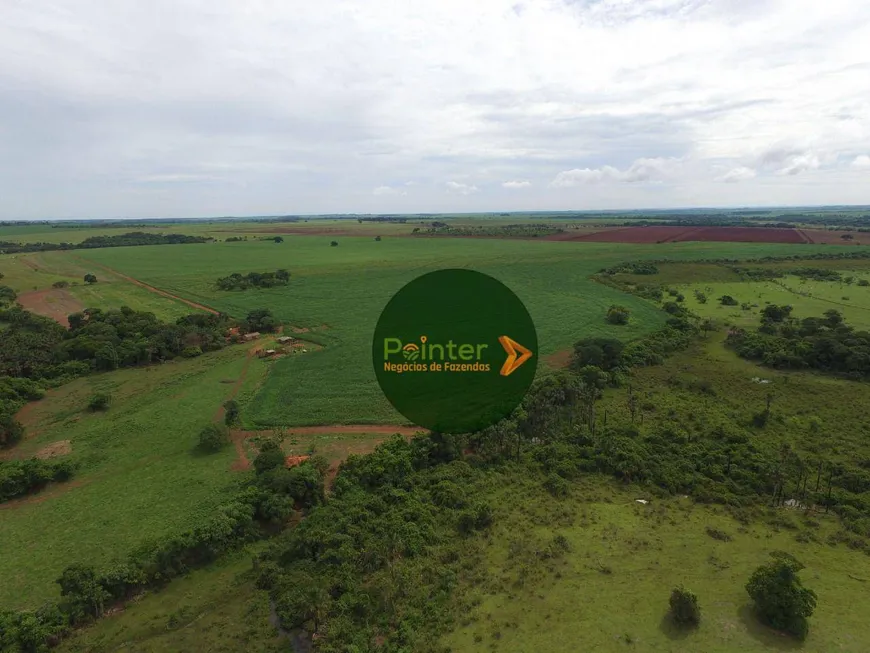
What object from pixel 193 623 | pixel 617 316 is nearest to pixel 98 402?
pixel 193 623

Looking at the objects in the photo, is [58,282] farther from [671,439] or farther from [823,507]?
[823,507]

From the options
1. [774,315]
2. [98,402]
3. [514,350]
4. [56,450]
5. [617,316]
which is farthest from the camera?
[617,316]

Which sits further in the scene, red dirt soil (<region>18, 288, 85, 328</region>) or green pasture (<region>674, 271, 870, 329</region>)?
red dirt soil (<region>18, 288, 85, 328</region>)

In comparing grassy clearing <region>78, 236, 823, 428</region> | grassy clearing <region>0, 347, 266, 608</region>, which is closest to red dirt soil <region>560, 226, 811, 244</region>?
grassy clearing <region>78, 236, 823, 428</region>

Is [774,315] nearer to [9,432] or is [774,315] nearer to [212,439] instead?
[212,439]

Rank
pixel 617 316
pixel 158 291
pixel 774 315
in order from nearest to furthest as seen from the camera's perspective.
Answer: pixel 774 315 → pixel 617 316 → pixel 158 291

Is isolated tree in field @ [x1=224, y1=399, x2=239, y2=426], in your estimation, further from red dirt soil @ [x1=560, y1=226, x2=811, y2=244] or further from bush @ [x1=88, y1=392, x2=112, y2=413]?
red dirt soil @ [x1=560, y1=226, x2=811, y2=244]
